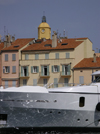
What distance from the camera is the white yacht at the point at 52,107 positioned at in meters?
30.6

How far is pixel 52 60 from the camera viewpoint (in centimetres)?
7919

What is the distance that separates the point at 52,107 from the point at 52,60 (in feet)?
160

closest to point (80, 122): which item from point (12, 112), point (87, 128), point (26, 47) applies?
point (87, 128)

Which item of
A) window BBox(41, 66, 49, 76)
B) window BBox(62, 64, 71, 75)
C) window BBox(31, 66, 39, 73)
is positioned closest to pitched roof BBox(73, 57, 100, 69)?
window BBox(62, 64, 71, 75)

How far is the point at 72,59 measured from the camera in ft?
255

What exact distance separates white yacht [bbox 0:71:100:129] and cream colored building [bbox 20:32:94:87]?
152 feet

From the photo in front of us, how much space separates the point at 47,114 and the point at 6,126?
3033 millimetres

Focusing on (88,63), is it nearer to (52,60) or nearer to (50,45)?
(52,60)

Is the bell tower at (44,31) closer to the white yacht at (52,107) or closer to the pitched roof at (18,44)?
the pitched roof at (18,44)

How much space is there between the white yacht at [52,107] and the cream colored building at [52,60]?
46194mm

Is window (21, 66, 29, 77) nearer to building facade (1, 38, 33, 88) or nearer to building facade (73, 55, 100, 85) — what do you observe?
building facade (1, 38, 33, 88)

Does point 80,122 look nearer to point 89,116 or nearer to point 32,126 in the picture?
point 89,116

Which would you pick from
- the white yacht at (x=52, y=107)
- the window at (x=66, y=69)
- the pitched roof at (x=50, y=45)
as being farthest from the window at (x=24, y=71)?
the white yacht at (x=52, y=107)

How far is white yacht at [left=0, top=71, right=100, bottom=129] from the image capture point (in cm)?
3064
